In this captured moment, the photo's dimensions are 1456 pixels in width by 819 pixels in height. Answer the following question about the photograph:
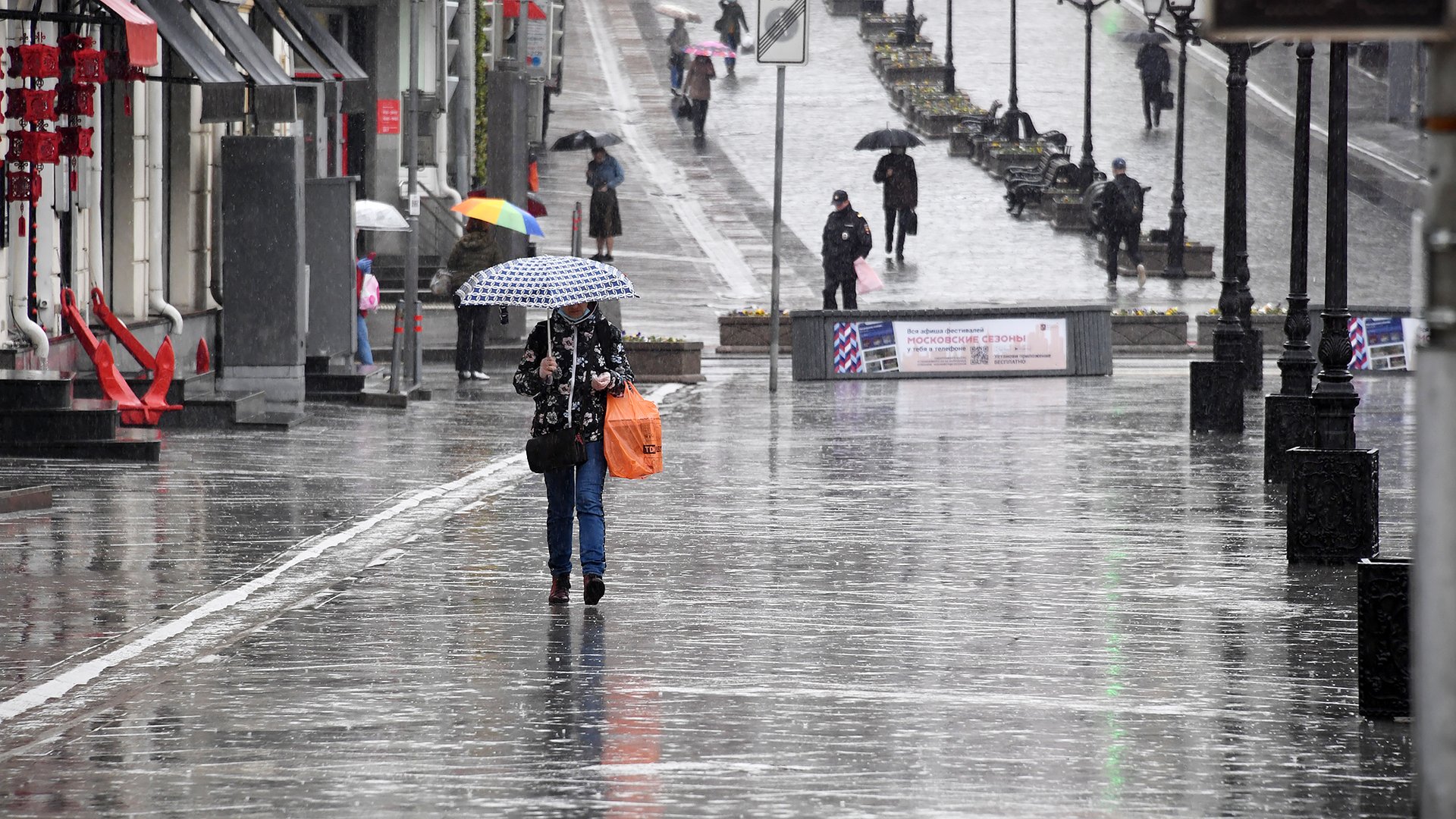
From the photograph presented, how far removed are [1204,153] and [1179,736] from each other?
43131 mm

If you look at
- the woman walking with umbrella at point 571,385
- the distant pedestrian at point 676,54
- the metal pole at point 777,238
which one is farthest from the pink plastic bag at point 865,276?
the distant pedestrian at point 676,54

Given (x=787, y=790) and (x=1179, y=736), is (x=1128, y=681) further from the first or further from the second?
(x=787, y=790)

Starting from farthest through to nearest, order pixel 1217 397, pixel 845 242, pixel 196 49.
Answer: pixel 845 242
pixel 1217 397
pixel 196 49

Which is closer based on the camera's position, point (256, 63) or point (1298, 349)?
point (1298, 349)

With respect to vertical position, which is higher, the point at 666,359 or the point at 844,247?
the point at 844,247

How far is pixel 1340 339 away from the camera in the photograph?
38.2 ft

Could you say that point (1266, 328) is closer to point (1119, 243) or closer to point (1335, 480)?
point (1119, 243)

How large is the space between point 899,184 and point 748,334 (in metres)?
9.51

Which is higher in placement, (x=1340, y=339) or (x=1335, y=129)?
(x=1335, y=129)

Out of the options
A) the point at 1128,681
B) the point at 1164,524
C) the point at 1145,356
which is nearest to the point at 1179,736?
the point at 1128,681

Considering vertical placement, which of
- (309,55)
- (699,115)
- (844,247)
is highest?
(699,115)

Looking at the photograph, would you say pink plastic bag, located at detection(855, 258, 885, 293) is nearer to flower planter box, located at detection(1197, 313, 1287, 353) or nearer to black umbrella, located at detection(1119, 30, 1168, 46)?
flower planter box, located at detection(1197, 313, 1287, 353)

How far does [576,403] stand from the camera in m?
9.95

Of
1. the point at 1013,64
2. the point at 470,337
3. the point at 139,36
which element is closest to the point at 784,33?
the point at 470,337
